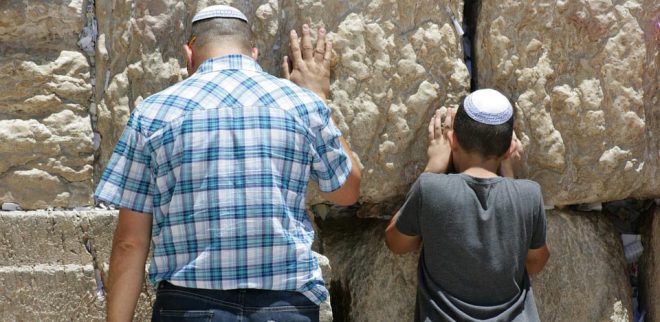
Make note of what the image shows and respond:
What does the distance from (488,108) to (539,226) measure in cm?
38

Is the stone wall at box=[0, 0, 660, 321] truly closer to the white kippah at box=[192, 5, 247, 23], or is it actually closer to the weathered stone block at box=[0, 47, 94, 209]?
the weathered stone block at box=[0, 47, 94, 209]

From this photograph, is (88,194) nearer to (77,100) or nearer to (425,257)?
(77,100)

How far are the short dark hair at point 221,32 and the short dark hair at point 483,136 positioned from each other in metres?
0.67

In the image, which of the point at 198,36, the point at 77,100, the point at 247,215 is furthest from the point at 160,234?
the point at 77,100

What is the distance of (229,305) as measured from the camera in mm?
2107

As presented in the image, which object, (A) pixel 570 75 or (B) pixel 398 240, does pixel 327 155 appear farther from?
(A) pixel 570 75

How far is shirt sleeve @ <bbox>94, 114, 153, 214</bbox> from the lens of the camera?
2133 millimetres

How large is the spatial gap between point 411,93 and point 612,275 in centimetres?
94

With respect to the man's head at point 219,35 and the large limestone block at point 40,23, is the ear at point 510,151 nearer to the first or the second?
the man's head at point 219,35

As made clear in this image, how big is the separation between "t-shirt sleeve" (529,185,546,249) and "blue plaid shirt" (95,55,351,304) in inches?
29.4

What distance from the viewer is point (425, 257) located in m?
2.61

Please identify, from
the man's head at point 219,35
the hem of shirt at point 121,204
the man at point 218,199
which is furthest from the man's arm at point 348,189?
the hem of shirt at point 121,204

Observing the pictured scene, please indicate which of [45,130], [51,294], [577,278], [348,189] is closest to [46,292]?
[51,294]

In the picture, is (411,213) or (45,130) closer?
(411,213)
